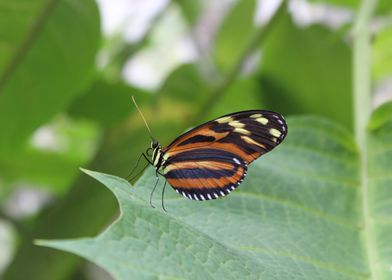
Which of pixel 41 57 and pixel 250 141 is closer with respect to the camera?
pixel 250 141

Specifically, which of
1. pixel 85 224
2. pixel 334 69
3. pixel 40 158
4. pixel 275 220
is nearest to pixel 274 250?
pixel 275 220

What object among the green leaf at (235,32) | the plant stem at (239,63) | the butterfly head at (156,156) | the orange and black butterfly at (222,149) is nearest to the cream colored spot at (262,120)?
the orange and black butterfly at (222,149)

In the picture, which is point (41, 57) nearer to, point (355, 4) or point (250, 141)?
point (250, 141)

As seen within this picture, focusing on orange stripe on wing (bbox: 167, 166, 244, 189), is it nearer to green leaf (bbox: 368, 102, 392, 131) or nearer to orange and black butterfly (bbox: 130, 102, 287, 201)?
orange and black butterfly (bbox: 130, 102, 287, 201)

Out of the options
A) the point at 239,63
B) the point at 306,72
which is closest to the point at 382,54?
the point at 306,72

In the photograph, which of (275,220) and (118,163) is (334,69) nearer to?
(118,163)

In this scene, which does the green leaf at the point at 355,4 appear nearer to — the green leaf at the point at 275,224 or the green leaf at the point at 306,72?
the green leaf at the point at 306,72

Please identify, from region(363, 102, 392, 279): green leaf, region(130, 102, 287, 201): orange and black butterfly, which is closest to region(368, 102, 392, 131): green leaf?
region(363, 102, 392, 279): green leaf
